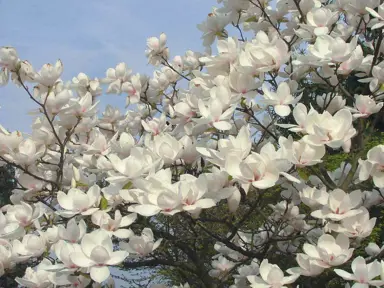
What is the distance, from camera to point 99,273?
5.24 ft

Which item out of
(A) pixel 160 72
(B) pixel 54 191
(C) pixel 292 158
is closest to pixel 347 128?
(C) pixel 292 158

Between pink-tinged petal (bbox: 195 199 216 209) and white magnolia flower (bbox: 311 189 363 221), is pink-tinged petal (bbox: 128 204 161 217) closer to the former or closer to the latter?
pink-tinged petal (bbox: 195 199 216 209)

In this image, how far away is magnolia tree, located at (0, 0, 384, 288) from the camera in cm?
170

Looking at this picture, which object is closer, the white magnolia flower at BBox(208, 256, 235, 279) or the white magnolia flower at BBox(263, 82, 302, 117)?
the white magnolia flower at BBox(263, 82, 302, 117)

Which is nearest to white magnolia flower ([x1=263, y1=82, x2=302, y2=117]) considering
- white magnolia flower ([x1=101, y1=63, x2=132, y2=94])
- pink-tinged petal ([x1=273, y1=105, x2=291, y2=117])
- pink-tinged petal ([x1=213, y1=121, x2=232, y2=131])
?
pink-tinged petal ([x1=273, y1=105, x2=291, y2=117])

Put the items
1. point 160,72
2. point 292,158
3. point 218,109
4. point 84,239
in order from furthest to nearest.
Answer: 1. point 160,72
2. point 218,109
3. point 292,158
4. point 84,239

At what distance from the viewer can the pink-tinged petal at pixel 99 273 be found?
1582 millimetres

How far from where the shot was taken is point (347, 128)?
173cm

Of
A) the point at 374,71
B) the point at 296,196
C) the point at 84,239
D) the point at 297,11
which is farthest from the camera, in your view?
the point at 297,11

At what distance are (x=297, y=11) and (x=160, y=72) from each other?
103cm

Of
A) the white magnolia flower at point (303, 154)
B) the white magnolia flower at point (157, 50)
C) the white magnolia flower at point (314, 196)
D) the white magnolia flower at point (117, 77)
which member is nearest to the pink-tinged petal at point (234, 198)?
the white magnolia flower at point (303, 154)

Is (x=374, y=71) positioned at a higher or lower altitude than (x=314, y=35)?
lower

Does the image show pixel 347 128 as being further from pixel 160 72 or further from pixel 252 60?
pixel 160 72

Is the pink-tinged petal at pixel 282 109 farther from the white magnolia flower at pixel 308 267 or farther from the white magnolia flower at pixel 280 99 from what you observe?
the white magnolia flower at pixel 308 267
